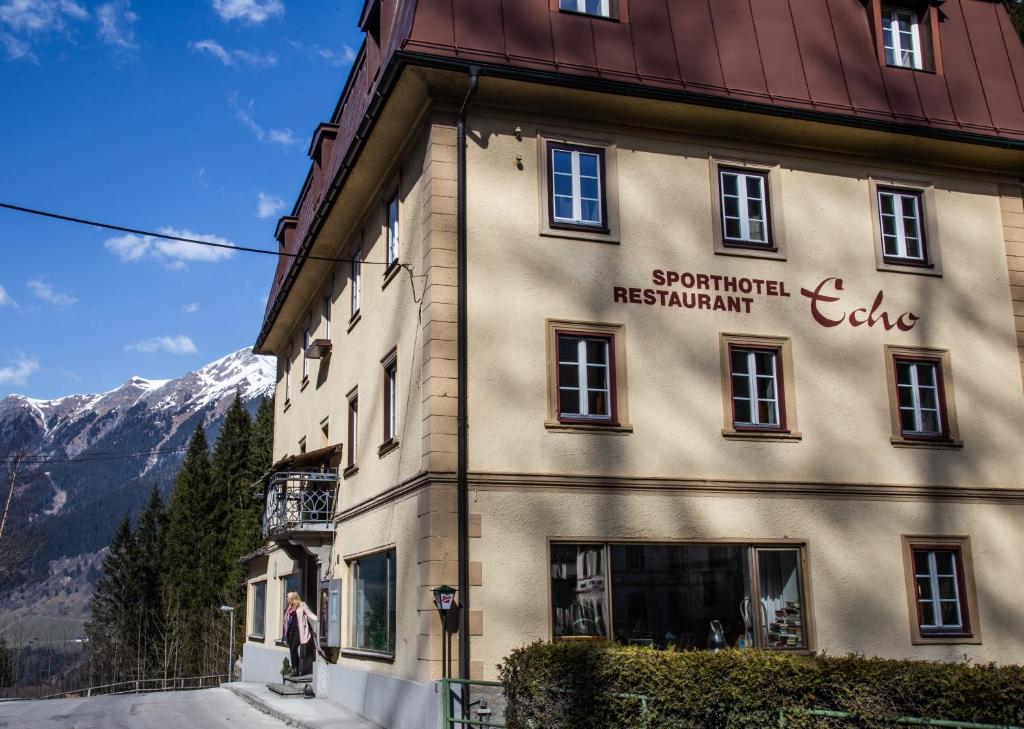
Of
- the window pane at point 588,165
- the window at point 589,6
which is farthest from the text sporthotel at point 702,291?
the window at point 589,6

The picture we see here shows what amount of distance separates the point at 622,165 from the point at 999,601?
29.8 feet

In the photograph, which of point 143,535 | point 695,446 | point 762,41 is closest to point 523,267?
point 695,446

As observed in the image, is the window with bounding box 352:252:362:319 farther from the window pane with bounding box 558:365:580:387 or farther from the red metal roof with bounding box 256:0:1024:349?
the window pane with bounding box 558:365:580:387

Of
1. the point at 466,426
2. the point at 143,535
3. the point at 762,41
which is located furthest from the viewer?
the point at 143,535

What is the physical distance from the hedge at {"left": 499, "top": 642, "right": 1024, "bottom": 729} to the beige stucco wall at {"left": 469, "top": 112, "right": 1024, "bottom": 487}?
4551 millimetres

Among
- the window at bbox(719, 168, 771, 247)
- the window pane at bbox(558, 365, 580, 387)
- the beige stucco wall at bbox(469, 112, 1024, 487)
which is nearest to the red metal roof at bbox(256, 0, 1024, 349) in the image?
the beige stucco wall at bbox(469, 112, 1024, 487)

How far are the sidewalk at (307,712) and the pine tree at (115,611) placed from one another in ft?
193

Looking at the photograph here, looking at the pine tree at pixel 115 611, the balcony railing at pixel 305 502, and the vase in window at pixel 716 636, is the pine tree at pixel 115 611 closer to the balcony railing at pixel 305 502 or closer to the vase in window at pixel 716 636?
the balcony railing at pixel 305 502

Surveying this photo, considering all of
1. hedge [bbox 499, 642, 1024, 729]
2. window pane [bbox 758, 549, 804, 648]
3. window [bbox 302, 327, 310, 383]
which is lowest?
hedge [bbox 499, 642, 1024, 729]

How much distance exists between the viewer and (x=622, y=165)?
56.2ft

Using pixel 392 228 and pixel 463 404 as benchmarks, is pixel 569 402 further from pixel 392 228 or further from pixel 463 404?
pixel 392 228

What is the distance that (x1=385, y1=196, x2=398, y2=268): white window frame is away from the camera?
1831 centimetres

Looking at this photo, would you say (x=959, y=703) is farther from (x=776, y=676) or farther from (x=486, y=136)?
(x=486, y=136)

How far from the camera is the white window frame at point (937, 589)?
55.6 ft
